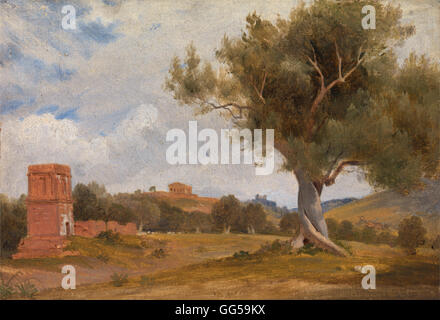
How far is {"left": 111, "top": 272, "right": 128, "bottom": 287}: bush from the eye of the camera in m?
12.1

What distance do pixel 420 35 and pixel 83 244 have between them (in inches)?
497

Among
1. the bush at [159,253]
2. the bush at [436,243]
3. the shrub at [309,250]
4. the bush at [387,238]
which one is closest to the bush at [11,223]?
the bush at [159,253]

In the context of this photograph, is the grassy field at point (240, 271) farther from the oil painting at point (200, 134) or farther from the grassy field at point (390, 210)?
the grassy field at point (390, 210)

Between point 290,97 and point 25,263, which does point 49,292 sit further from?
point 290,97

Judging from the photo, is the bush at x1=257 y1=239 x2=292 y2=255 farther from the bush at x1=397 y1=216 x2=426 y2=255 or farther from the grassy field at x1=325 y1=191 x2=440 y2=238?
the bush at x1=397 y1=216 x2=426 y2=255

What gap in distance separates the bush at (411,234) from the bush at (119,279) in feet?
29.6

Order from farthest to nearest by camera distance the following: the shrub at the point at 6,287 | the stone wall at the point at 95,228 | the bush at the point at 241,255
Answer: the stone wall at the point at 95,228
the bush at the point at 241,255
the shrub at the point at 6,287

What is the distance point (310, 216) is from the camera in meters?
13.9

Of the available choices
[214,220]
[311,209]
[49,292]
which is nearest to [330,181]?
[311,209]

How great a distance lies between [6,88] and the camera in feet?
43.9

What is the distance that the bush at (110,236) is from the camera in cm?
1381

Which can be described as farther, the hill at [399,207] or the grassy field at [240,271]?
the hill at [399,207]

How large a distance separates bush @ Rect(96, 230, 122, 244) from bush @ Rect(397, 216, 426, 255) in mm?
9454

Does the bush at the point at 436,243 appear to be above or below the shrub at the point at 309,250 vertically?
above
